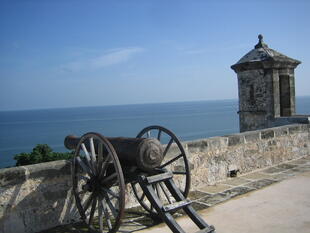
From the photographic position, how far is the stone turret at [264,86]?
10125 millimetres

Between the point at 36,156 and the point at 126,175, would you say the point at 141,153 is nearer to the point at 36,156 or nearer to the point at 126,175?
the point at 126,175

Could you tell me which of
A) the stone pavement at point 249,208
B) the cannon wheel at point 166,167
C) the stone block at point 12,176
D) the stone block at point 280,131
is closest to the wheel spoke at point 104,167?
the cannon wheel at point 166,167

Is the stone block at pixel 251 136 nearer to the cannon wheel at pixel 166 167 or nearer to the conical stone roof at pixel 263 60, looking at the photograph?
the cannon wheel at pixel 166 167

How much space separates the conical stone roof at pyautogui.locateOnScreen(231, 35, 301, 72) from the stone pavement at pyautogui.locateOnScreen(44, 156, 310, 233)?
5129mm

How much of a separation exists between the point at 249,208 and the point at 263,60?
7.09 metres

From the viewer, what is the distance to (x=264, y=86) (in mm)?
10258

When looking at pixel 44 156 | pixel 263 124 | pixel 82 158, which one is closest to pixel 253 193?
pixel 82 158

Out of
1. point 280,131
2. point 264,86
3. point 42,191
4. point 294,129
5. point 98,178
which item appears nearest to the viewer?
point 98,178

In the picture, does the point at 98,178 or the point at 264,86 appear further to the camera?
the point at 264,86

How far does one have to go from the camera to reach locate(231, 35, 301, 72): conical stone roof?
10.1m

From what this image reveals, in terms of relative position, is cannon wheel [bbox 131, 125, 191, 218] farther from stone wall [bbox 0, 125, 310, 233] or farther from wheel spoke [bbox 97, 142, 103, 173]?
wheel spoke [bbox 97, 142, 103, 173]

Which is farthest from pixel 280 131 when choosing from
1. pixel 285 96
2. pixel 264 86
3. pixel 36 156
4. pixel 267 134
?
pixel 36 156

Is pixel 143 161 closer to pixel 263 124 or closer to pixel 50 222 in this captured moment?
pixel 50 222

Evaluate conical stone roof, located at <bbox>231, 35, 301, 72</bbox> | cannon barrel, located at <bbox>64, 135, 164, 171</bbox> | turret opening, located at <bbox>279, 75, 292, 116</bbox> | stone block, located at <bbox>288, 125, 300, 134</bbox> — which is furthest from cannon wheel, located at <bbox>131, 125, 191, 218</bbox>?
turret opening, located at <bbox>279, 75, 292, 116</bbox>
